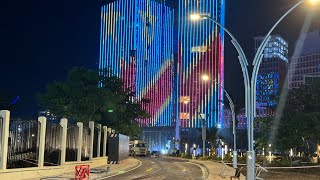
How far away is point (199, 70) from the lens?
168m

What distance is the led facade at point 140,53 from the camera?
176m

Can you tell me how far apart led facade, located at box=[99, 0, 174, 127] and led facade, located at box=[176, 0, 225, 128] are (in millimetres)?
12645

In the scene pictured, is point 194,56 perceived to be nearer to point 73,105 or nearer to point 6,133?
point 73,105

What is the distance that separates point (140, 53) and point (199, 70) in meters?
26.0

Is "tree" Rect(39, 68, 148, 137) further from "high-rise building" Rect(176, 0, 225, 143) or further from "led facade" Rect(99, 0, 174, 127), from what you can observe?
"led facade" Rect(99, 0, 174, 127)

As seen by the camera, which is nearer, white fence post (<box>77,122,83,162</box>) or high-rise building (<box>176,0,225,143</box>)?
white fence post (<box>77,122,83,162</box>)

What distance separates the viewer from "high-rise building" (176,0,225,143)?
6673 inches

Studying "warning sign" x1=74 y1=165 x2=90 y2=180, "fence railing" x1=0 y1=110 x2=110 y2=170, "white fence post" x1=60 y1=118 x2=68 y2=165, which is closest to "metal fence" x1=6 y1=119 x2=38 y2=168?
"fence railing" x1=0 y1=110 x2=110 y2=170

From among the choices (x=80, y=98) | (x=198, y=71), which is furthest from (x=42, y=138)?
(x=198, y=71)

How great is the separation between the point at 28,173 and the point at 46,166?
103 inches

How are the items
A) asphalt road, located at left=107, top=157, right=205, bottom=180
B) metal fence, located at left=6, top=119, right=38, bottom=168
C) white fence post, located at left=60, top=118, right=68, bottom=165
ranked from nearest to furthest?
metal fence, located at left=6, top=119, right=38, bottom=168, asphalt road, located at left=107, top=157, right=205, bottom=180, white fence post, located at left=60, top=118, right=68, bottom=165

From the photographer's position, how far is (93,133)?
37.6 meters

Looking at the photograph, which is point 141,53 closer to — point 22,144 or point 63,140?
point 63,140

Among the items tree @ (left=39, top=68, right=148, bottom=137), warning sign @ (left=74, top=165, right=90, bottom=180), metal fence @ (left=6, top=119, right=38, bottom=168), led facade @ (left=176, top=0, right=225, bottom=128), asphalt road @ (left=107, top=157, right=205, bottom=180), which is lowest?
asphalt road @ (left=107, top=157, right=205, bottom=180)
